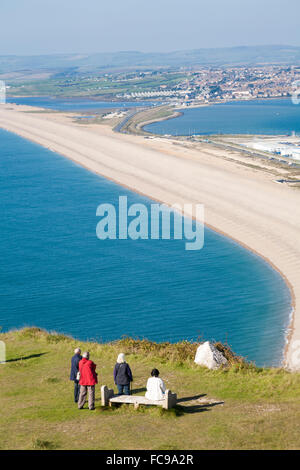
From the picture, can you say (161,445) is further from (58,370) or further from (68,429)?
(58,370)

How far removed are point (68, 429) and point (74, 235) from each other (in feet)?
131

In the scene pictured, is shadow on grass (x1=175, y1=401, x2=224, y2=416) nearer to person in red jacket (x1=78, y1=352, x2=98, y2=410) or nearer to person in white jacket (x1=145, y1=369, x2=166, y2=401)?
person in white jacket (x1=145, y1=369, x2=166, y2=401)

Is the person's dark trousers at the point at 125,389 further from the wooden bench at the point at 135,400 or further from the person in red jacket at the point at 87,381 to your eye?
the person in red jacket at the point at 87,381

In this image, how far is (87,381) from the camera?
14.5m

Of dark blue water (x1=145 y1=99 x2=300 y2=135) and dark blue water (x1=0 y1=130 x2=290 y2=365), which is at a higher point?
dark blue water (x1=145 y1=99 x2=300 y2=135)

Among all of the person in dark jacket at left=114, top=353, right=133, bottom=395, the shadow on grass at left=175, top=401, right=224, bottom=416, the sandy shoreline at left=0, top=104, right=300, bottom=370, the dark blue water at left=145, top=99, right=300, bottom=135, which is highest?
the dark blue water at left=145, top=99, right=300, bottom=135

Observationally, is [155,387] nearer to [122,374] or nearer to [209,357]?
[122,374]

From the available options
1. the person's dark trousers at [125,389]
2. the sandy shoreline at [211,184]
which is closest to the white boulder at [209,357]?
the person's dark trousers at [125,389]

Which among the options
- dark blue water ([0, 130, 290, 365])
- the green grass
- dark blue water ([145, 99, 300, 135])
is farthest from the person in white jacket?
dark blue water ([145, 99, 300, 135])

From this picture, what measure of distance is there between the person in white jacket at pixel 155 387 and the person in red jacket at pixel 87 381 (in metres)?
1.28

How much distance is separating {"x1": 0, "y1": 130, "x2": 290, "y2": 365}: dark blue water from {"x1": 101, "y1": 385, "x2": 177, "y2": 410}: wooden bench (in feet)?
44.6

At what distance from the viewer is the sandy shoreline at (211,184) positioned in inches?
1789

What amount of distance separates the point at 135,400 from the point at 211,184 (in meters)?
55.0

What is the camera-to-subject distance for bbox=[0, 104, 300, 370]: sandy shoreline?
149 ft
